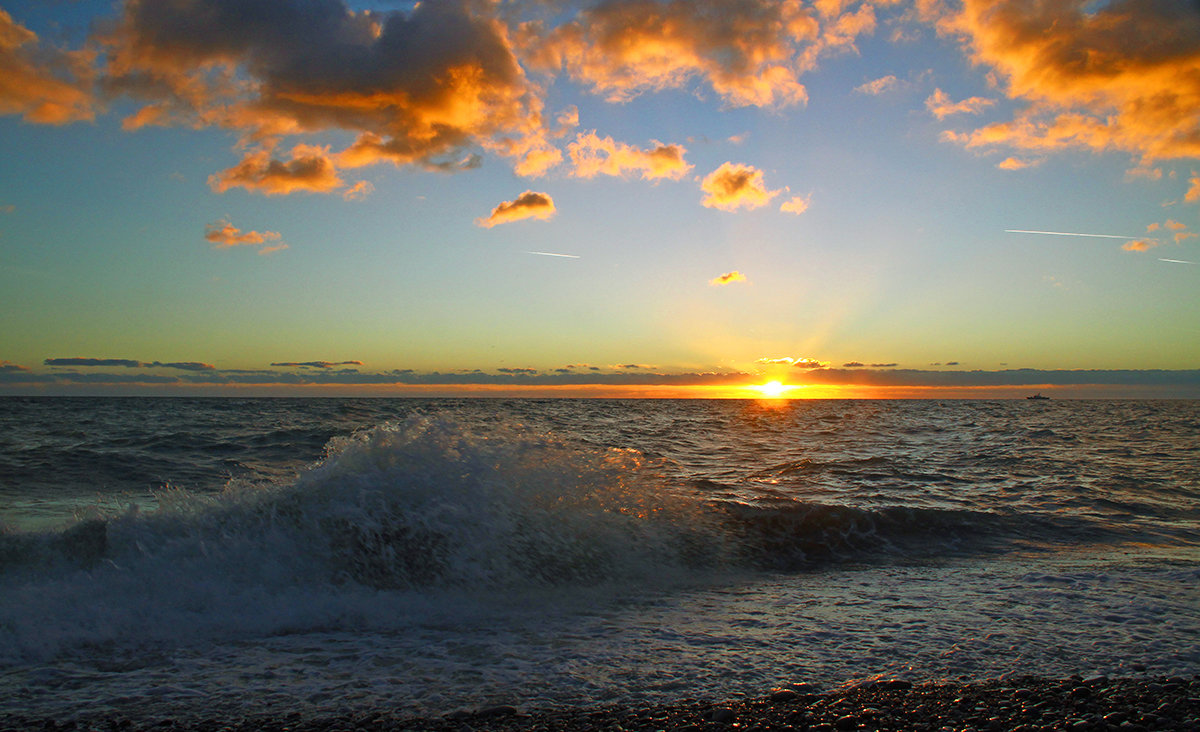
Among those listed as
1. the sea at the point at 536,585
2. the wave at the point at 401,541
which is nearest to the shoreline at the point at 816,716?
the sea at the point at 536,585

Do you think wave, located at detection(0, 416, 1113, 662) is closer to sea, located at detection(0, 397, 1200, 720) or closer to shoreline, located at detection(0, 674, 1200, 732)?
sea, located at detection(0, 397, 1200, 720)

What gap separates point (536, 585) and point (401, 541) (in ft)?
5.87

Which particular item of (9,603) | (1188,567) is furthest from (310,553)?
(1188,567)

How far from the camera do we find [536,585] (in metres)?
7.56

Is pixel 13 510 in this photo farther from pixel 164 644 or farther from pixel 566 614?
pixel 566 614

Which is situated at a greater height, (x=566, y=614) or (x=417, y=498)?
(x=417, y=498)

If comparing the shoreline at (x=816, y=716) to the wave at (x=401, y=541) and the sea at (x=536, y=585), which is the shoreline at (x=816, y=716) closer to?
the sea at (x=536, y=585)

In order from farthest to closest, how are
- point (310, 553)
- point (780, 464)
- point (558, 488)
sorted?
point (780, 464), point (558, 488), point (310, 553)

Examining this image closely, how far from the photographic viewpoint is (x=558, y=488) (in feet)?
33.6

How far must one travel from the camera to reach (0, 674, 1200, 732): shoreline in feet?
12.2

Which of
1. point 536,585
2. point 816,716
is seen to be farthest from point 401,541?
point 816,716

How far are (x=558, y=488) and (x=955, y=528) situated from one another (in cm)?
677

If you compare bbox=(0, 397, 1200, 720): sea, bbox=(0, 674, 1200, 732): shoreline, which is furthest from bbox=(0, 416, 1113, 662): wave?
bbox=(0, 674, 1200, 732): shoreline

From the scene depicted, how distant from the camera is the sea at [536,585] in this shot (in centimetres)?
452
